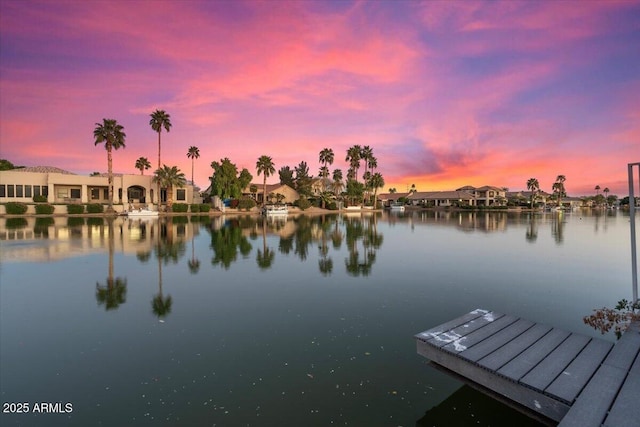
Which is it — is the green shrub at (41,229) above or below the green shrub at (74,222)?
below

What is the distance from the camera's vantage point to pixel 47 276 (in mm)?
12727

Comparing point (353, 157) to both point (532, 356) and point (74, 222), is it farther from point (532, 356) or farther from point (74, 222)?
point (532, 356)

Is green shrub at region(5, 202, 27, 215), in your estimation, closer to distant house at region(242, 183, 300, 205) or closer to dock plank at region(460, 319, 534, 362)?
distant house at region(242, 183, 300, 205)

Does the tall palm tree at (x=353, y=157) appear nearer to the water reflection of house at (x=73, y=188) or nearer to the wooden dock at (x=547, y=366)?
→ the water reflection of house at (x=73, y=188)

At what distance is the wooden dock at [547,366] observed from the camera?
389cm

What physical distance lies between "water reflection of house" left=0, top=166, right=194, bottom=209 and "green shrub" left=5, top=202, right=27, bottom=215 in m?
5.67

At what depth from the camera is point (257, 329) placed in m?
7.80

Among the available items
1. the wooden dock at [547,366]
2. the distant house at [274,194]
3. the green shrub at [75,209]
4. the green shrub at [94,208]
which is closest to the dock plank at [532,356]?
the wooden dock at [547,366]

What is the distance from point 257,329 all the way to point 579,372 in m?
5.95

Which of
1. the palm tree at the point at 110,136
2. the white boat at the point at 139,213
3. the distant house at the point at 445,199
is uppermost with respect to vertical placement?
the palm tree at the point at 110,136

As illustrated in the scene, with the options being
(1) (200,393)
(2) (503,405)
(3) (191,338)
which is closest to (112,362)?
(3) (191,338)

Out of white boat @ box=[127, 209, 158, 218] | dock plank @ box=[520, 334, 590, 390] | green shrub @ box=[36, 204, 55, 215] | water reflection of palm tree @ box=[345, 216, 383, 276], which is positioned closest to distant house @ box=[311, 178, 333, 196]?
white boat @ box=[127, 209, 158, 218]

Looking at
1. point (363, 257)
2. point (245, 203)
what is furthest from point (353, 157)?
point (363, 257)

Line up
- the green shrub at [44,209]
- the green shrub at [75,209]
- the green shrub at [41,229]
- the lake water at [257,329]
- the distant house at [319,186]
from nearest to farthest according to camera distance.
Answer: the lake water at [257,329]
the green shrub at [41,229]
the green shrub at [44,209]
the green shrub at [75,209]
the distant house at [319,186]
